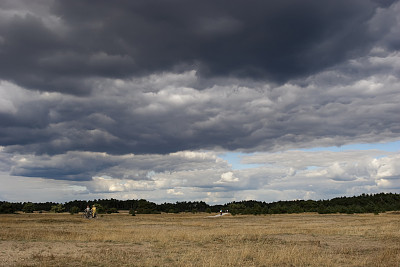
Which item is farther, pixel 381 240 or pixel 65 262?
pixel 381 240

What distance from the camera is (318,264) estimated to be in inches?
682

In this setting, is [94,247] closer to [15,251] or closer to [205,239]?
[15,251]

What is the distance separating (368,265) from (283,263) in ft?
13.6

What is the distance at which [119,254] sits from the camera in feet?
66.3

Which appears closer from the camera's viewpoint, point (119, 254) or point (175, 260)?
point (175, 260)

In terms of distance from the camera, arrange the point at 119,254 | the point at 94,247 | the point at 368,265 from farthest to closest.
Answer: the point at 94,247 → the point at 119,254 → the point at 368,265

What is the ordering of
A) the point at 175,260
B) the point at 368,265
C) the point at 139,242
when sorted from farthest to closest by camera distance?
the point at 139,242 → the point at 175,260 → the point at 368,265

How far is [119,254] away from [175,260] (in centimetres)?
369

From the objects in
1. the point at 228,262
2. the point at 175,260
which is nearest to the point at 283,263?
the point at 228,262

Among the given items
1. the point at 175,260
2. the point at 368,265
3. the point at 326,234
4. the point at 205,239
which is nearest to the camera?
the point at 368,265

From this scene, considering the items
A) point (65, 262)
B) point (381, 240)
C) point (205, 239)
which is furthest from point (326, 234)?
point (65, 262)

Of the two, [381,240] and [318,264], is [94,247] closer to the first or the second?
[318,264]

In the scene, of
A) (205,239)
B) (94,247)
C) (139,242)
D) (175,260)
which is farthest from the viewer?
(205,239)

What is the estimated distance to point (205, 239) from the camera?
29.1m
